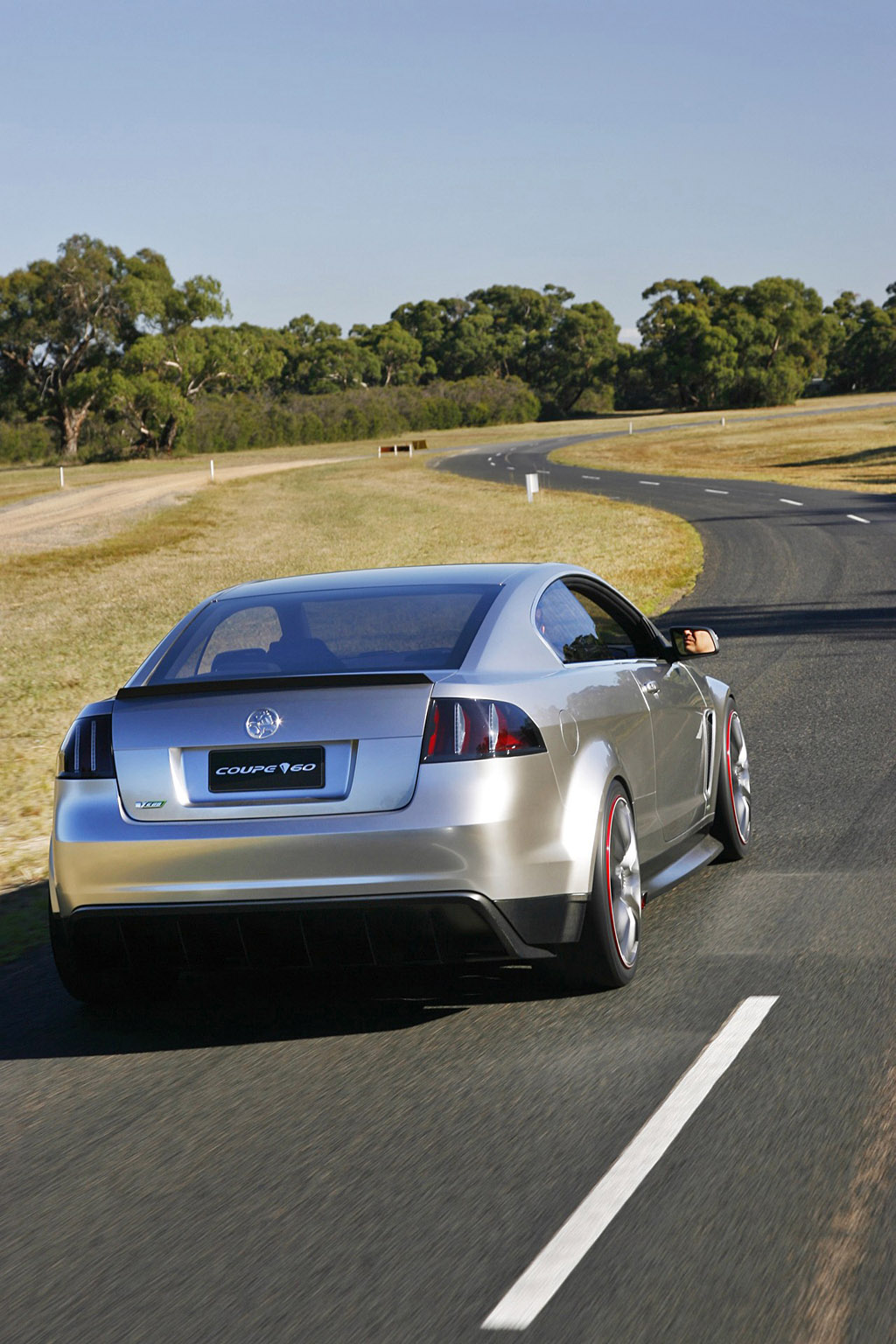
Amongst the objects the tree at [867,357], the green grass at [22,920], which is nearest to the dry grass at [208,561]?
the green grass at [22,920]

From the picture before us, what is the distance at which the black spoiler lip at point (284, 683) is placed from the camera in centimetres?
505

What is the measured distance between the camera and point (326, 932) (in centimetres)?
496

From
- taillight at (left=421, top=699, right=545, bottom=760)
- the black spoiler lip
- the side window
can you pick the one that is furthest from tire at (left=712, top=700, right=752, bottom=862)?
the black spoiler lip

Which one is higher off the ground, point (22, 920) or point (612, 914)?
point (612, 914)

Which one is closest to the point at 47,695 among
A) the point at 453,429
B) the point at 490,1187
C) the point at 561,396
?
the point at 490,1187

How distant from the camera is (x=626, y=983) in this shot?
5598 mm

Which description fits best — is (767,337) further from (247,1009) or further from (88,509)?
(247,1009)

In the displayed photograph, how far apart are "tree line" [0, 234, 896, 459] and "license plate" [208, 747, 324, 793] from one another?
3412 inches

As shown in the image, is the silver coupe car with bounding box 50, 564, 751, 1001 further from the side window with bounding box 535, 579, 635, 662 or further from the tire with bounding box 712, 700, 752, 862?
the tire with bounding box 712, 700, 752, 862

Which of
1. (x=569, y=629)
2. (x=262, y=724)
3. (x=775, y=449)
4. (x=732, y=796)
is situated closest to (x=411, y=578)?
(x=569, y=629)

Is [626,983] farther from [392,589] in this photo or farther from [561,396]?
[561,396]

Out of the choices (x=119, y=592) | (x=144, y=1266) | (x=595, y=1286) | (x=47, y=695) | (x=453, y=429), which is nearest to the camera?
(x=595, y=1286)

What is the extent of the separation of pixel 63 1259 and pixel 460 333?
16592 cm

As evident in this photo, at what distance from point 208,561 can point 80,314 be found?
2456 inches
